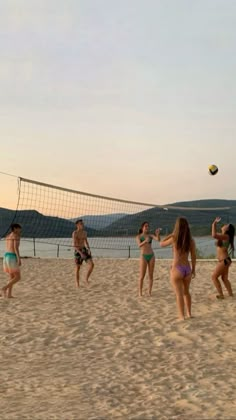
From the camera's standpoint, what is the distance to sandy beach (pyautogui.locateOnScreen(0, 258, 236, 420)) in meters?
3.84

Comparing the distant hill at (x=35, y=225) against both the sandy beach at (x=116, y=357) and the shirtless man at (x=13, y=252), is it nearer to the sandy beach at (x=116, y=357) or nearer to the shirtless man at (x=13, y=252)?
the shirtless man at (x=13, y=252)

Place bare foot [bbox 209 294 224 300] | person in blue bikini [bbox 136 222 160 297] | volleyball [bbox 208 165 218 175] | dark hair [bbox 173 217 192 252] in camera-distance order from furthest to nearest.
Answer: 1. volleyball [bbox 208 165 218 175]
2. person in blue bikini [bbox 136 222 160 297]
3. bare foot [bbox 209 294 224 300]
4. dark hair [bbox 173 217 192 252]

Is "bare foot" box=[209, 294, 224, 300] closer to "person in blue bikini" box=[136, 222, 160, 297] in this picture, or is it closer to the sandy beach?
the sandy beach

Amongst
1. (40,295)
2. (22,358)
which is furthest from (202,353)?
(40,295)

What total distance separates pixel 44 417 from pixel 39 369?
131cm

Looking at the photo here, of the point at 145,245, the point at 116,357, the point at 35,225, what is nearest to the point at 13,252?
the point at 145,245

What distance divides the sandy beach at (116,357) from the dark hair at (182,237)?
1.02 m

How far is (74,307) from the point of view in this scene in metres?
8.11

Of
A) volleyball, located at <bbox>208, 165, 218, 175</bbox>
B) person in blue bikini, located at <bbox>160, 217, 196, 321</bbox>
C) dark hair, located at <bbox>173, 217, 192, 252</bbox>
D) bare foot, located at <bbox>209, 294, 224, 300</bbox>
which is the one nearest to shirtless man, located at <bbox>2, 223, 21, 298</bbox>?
person in blue bikini, located at <bbox>160, 217, 196, 321</bbox>

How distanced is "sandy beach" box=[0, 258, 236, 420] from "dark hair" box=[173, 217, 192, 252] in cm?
102

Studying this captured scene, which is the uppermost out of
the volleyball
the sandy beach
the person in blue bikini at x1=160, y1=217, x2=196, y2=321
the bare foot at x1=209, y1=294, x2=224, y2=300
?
the volleyball

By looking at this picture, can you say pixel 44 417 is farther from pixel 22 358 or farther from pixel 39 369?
pixel 22 358

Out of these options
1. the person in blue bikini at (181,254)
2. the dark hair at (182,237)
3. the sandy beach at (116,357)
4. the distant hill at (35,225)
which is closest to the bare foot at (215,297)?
the sandy beach at (116,357)

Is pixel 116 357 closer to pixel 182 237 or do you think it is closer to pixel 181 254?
pixel 181 254
